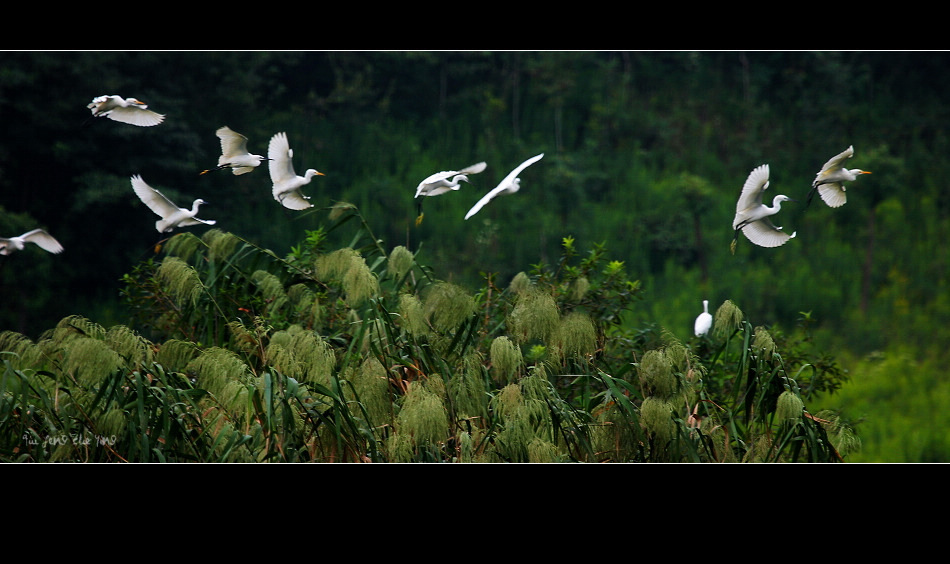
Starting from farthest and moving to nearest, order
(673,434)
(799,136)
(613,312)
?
1. (799,136)
2. (613,312)
3. (673,434)

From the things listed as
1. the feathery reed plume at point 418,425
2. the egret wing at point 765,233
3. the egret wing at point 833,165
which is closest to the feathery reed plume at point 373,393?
the feathery reed plume at point 418,425

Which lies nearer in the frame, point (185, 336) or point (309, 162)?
point (185, 336)

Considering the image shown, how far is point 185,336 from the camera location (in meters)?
3.63

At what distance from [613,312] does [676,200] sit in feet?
5.90

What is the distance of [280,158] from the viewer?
3875mm

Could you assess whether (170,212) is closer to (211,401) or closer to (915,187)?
(211,401)

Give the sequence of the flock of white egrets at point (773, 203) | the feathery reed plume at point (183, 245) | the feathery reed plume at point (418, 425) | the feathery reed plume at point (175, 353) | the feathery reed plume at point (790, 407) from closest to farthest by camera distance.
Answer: the feathery reed plume at point (418, 425)
the feathery reed plume at point (790, 407)
the feathery reed plume at point (175, 353)
the feathery reed plume at point (183, 245)
the flock of white egrets at point (773, 203)

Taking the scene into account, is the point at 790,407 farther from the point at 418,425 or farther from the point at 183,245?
the point at 183,245

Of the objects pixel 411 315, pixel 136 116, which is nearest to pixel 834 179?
pixel 411 315

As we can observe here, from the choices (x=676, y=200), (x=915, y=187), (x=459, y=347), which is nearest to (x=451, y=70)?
(x=676, y=200)

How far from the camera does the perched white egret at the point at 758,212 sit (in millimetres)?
3721

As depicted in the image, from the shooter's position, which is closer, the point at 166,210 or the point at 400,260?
the point at 400,260

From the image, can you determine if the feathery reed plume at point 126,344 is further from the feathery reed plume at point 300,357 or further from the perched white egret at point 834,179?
the perched white egret at point 834,179

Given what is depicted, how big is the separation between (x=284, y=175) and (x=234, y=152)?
23 cm
